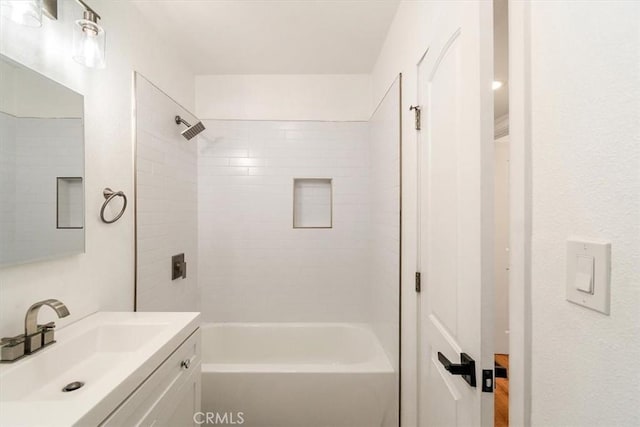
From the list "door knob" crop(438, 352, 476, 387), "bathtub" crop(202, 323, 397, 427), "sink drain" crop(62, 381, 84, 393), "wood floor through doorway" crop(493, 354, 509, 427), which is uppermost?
"door knob" crop(438, 352, 476, 387)

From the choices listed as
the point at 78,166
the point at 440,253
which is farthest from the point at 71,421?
the point at 440,253

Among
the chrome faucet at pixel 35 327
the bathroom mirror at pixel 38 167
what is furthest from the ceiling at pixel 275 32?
the chrome faucet at pixel 35 327

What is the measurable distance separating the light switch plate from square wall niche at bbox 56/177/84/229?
5.21ft

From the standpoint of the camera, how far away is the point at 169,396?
1.03m

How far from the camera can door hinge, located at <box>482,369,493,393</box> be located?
2.41ft

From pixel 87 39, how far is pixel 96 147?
1.46ft

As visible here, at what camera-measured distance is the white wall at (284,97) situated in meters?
2.49

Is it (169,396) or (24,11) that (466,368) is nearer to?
(169,396)

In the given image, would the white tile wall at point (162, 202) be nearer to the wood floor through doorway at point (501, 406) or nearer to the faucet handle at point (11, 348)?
the faucet handle at point (11, 348)

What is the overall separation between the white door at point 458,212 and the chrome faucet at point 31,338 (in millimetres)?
1247

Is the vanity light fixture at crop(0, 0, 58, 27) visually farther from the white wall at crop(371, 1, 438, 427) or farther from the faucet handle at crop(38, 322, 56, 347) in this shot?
the white wall at crop(371, 1, 438, 427)

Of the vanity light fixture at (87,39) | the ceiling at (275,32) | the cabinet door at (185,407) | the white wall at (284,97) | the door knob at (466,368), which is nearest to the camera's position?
the door knob at (466,368)

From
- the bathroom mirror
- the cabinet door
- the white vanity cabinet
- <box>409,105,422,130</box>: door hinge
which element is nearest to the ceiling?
<box>409,105,422,130</box>: door hinge

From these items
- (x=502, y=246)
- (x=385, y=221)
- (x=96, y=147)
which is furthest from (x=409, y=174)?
(x=502, y=246)
